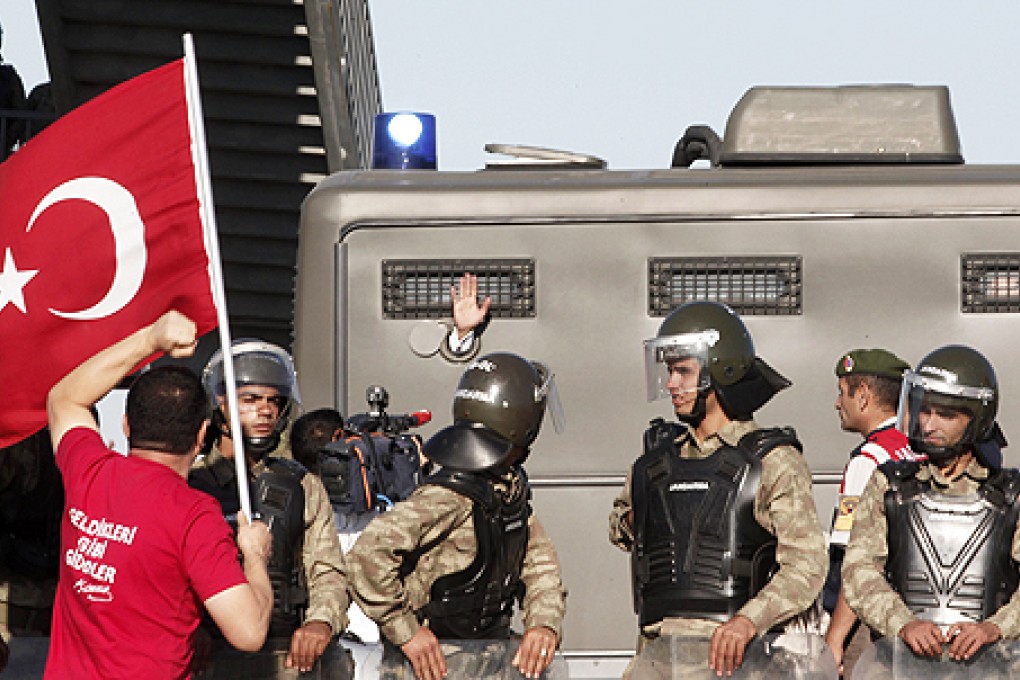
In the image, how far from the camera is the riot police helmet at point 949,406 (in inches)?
284

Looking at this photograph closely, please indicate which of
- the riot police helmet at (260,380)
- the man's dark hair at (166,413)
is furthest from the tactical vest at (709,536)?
the man's dark hair at (166,413)

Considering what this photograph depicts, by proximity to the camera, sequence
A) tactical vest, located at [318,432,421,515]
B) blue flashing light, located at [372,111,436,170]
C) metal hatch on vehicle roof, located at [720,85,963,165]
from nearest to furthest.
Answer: tactical vest, located at [318,432,421,515]
metal hatch on vehicle roof, located at [720,85,963,165]
blue flashing light, located at [372,111,436,170]

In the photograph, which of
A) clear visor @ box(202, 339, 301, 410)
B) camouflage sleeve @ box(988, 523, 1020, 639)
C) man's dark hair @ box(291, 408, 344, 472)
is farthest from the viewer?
man's dark hair @ box(291, 408, 344, 472)

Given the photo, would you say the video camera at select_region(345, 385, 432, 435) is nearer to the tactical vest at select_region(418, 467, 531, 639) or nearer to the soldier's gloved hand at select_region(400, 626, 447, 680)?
the tactical vest at select_region(418, 467, 531, 639)

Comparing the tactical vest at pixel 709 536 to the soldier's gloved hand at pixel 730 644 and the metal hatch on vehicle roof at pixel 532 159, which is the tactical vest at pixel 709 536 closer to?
the soldier's gloved hand at pixel 730 644

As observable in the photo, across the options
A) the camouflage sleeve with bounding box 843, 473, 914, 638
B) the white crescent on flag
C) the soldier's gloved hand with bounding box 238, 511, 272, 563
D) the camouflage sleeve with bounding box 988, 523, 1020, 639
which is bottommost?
the camouflage sleeve with bounding box 988, 523, 1020, 639

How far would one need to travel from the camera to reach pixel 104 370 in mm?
6324

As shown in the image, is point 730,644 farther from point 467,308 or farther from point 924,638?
point 467,308

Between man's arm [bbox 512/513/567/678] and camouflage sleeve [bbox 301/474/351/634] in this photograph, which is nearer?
man's arm [bbox 512/513/567/678]

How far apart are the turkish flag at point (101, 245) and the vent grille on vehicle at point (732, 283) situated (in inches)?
119

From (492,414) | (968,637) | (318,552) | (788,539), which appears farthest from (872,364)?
(318,552)

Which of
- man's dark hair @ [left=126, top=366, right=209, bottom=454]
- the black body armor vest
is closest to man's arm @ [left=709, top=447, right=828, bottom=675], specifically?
the black body armor vest

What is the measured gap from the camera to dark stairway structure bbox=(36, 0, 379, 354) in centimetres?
1585

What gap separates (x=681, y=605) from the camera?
707 centimetres
